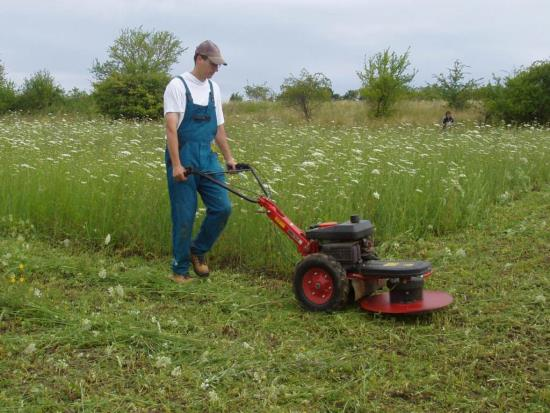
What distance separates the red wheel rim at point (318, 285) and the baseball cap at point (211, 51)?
1.80 m

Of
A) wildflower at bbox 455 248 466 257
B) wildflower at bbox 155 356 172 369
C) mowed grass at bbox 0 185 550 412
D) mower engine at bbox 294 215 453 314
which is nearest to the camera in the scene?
→ mowed grass at bbox 0 185 550 412

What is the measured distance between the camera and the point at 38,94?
34.9 m

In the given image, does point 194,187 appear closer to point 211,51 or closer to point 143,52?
point 211,51

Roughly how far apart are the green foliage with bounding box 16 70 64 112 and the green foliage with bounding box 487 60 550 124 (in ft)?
74.3

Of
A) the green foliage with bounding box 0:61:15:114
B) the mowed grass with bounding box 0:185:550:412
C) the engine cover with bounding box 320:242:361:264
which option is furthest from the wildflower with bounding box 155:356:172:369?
the green foliage with bounding box 0:61:15:114

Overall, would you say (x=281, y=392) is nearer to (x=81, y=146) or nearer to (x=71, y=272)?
(x=71, y=272)

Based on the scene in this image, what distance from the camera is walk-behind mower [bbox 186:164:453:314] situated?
441 centimetres

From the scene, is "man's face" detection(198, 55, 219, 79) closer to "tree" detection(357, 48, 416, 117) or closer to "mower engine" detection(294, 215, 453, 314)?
"mower engine" detection(294, 215, 453, 314)

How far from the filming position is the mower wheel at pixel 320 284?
4.50m

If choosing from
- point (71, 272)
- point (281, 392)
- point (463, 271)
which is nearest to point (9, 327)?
point (71, 272)

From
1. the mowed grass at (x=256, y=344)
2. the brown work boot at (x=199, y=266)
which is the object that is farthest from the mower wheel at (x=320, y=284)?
the brown work boot at (x=199, y=266)

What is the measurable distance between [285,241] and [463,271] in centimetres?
158

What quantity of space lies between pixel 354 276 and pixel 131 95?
22.2 meters

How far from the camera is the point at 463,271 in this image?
540cm
